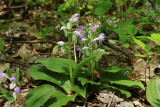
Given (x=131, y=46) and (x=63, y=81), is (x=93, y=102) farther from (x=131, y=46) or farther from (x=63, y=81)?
(x=131, y=46)

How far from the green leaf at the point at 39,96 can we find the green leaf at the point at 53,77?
0.61 feet

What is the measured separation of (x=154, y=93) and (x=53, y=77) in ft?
3.91

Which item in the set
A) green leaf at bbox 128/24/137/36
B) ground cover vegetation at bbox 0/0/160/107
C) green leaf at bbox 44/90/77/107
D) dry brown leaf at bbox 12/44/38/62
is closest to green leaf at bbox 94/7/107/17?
ground cover vegetation at bbox 0/0/160/107

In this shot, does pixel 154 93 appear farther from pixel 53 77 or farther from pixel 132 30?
pixel 53 77

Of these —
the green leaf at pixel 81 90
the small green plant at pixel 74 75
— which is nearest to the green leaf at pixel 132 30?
the small green plant at pixel 74 75

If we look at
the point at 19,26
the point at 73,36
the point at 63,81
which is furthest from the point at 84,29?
the point at 19,26

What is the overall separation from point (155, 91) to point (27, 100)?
4.58 feet

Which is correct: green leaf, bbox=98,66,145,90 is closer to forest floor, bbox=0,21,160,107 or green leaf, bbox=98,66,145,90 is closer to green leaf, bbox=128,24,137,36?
forest floor, bbox=0,21,160,107

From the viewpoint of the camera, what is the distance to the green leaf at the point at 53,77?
1965 mm

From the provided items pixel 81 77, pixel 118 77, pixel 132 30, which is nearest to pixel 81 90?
pixel 81 77

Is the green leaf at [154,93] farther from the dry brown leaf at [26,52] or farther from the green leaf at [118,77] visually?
the dry brown leaf at [26,52]

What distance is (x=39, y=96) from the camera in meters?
1.71

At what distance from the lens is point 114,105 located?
189 centimetres

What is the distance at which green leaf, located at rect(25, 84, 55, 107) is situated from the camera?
1648 millimetres
